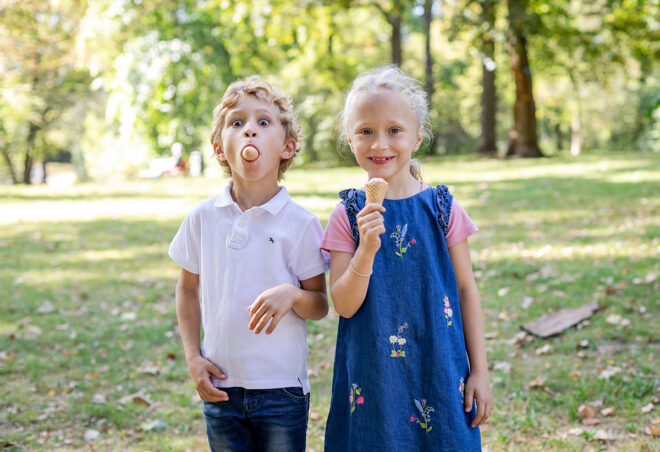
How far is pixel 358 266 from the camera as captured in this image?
1.89m

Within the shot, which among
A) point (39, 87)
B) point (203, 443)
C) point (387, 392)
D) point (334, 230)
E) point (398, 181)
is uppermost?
point (39, 87)

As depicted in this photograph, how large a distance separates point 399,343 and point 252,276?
52 centimetres

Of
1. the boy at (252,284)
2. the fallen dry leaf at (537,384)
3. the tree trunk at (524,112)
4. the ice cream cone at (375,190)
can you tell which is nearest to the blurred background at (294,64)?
the tree trunk at (524,112)

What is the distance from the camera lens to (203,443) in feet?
12.2

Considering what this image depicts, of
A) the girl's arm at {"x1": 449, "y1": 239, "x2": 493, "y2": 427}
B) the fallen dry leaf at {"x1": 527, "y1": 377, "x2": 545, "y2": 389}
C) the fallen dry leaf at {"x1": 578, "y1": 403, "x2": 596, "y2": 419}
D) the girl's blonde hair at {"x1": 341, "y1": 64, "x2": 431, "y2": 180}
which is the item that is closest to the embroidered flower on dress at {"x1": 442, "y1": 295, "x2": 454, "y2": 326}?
the girl's arm at {"x1": 449, "y1": 239, "x2": 493, "y2": 427}

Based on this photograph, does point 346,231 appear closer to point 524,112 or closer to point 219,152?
point 219,152

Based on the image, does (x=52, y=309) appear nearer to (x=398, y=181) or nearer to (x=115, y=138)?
(x=398, y=181)

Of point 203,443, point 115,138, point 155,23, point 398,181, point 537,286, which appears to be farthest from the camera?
point 115,138

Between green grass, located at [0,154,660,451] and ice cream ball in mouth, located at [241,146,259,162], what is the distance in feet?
7.20

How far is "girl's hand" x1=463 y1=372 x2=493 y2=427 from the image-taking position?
2.05 meters

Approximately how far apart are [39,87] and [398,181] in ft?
83.6

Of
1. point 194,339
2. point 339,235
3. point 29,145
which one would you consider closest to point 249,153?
point 339,235

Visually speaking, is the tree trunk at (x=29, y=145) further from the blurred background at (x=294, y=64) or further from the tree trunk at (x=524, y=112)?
the tree trunk at (x=524, y=112)

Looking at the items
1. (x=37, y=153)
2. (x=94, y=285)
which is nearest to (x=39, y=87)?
(x=37, y=153)
